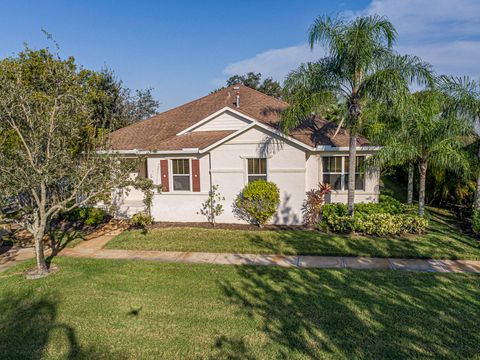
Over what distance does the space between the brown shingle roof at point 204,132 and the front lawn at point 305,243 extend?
12.5 feet

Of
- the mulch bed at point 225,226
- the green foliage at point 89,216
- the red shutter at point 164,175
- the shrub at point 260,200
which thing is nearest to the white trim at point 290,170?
the shrub at point 260,200

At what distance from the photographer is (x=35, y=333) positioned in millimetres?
6293

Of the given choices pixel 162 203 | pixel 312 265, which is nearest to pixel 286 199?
pixel 312 265

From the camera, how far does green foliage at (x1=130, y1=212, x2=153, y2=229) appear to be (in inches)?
540

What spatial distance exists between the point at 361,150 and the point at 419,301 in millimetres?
7275

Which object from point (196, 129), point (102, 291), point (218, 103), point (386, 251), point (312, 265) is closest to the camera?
point (102, 291)

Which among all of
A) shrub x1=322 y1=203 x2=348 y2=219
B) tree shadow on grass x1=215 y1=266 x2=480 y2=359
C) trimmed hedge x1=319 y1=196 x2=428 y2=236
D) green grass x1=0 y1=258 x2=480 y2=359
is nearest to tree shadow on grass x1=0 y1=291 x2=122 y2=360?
green grass x1=0 y1=258 x2=480 y2=359

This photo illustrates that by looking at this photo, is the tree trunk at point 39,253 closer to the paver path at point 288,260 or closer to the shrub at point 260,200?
the paver path at point 288,260

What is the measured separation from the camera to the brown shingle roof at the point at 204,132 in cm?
1462

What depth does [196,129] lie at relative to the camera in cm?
1647

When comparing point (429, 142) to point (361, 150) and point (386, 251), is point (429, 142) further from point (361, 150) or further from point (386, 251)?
point (386, 251)

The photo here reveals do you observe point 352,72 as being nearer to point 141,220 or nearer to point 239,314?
point 239,314

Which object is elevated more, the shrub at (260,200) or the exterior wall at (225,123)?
the exterior wall at (225,123)

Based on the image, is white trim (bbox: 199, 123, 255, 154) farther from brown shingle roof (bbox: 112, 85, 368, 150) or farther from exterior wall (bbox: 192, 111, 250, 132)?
exterior wall (bbox: 192, 111, 250, 132)
